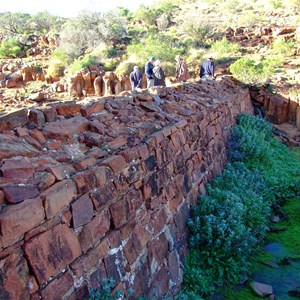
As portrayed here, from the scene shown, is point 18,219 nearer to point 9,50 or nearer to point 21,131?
point 21,131

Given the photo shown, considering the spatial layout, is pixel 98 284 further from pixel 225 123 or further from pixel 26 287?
pixel 225 123

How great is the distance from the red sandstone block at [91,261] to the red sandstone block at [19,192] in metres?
0.65

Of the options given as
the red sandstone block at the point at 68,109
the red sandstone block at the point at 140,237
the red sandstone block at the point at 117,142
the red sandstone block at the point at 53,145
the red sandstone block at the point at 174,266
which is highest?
the red sandstone block at the point at 68,109

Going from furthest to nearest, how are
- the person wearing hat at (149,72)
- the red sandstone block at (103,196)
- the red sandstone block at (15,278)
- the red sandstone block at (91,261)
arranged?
the person wearing hat at (149,72), the red sandstone block at (103,196), the red sandstone block at (91,261), the red sandstone block at (15,278)

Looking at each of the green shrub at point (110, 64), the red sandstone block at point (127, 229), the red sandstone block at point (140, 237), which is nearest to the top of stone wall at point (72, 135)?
the red sandstone block at point (127, 229)

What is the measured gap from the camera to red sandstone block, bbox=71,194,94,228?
9.04 ft

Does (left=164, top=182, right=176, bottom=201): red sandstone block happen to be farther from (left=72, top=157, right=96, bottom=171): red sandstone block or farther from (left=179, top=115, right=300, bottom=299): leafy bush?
(left=72, top=157, right=96, bottom=171): red sandstone block

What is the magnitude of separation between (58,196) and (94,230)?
1.73 feet

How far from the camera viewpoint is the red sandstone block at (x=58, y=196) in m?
2.50

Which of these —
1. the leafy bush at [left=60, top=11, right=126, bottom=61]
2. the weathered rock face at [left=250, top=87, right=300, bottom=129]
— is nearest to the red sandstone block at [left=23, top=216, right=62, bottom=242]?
the weathered rock face at [left=250, top=87, right=300, bottom=129]

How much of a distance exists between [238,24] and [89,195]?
1233 inches

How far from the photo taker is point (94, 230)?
9.69ft

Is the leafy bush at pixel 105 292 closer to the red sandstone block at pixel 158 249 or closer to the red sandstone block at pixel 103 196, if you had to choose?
the red sandstone block at pixel 103 196

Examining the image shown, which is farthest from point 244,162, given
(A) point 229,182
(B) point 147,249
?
(B) point 147,249
